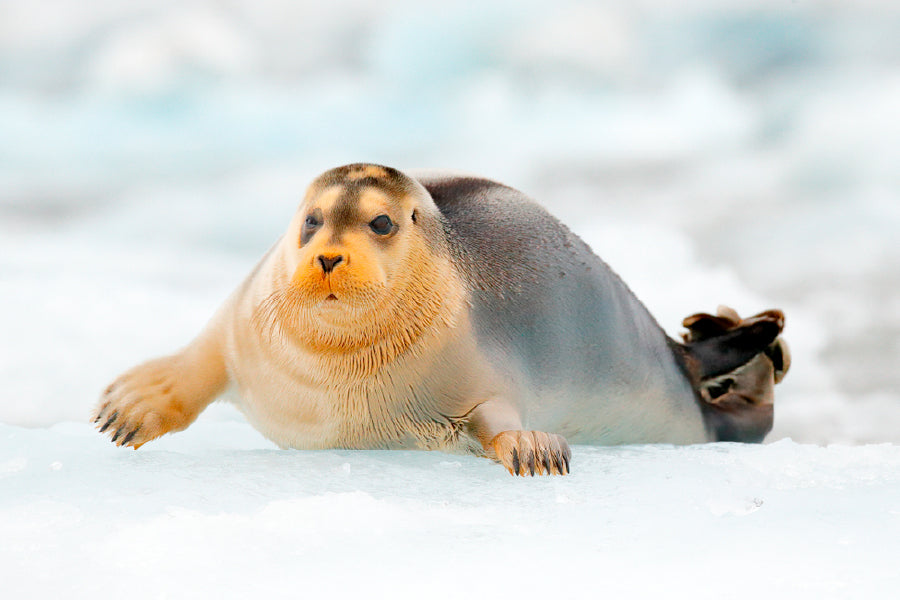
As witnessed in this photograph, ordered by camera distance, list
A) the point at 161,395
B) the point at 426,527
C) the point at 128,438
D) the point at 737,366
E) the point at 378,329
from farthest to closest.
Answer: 1. the point at 737,366
2. the point at 161,395
3. the point at 128,438
4. the point at 378,329
5. the point at 426,527

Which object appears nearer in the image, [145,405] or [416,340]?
[416,340]

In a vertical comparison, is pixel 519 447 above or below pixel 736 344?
below

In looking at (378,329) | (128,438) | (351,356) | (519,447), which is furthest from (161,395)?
(519,447)

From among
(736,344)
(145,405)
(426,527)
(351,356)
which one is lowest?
(426,527)

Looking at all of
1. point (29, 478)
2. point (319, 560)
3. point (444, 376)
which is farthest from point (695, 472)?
point (29, 478)

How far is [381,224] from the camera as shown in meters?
2.66

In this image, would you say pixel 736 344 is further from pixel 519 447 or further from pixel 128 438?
pixel 128 438

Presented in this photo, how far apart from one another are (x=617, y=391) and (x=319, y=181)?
4.55 feet

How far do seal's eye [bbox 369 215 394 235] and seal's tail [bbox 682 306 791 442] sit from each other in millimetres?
Result: 1856

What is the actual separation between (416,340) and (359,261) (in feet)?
1.22

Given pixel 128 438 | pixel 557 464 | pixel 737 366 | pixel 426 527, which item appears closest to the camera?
pixel 426 527

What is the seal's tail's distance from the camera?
4.09 meters

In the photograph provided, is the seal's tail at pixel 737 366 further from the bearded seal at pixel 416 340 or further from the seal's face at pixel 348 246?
the seal's face at pixel 348 246

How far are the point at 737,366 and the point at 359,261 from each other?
2249 millimetres
